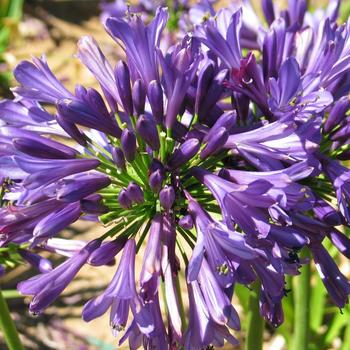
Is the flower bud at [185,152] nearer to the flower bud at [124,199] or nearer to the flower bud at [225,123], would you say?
the flower bud at [225,123]

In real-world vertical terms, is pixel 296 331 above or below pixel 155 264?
below

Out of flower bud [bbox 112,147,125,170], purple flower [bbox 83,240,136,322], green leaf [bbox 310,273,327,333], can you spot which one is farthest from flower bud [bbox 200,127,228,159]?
green leaf [bbox 310,273,327,333]

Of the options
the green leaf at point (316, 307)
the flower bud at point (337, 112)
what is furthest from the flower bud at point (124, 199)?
the green leaf at point (316, 307)

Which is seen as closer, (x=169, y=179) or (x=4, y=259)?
(x=169, y=179)

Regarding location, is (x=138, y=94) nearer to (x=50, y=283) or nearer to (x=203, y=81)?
(x=203, y=81)

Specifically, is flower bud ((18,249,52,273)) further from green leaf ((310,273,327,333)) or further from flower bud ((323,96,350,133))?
green leaf ((310,273,327,333))

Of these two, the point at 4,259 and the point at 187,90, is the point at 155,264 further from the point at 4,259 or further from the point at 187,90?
the point at 4,259

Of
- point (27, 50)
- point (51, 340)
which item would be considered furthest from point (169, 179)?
point (27, 50)
